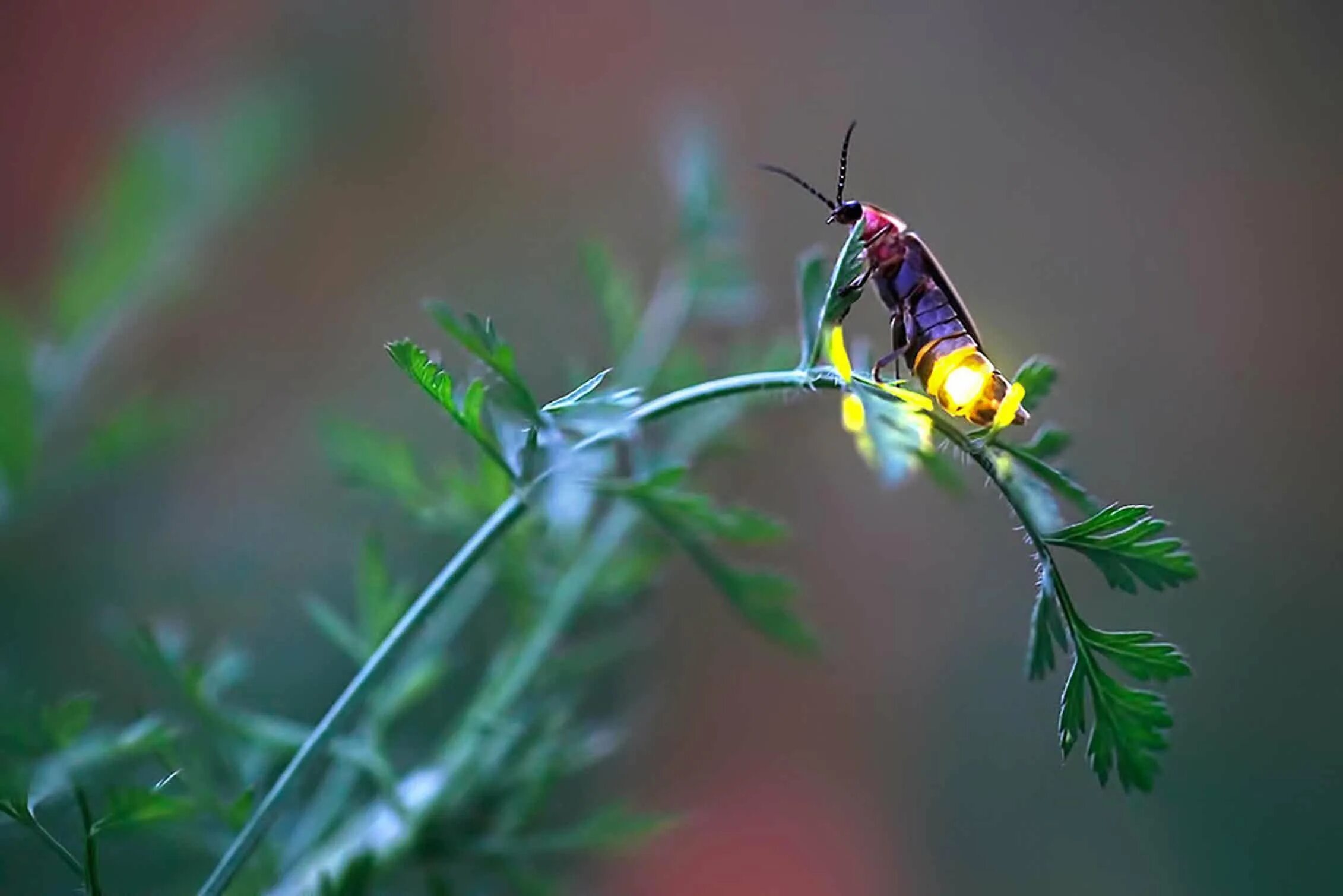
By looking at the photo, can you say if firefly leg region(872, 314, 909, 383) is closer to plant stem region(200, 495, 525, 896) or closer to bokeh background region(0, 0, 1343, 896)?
plant stem region(200, 495, 525, 896)

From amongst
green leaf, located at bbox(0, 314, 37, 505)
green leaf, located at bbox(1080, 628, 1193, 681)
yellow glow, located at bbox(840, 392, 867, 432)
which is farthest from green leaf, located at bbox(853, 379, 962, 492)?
green leaf, located at bbox(0, 314, 37, 505)

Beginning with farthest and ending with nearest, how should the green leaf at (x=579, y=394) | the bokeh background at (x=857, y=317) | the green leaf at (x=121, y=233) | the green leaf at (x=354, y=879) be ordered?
the bokeh background at (x=857, y=317)
the green leaf at (x=121, y=233)
the green leaf at (x=354, y=879)
the green leaf at (x=579, y=394)

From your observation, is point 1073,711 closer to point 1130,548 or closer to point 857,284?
point 1130,548

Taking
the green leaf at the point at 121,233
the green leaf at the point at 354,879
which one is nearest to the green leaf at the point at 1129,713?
the green leaf at the point at 354,879

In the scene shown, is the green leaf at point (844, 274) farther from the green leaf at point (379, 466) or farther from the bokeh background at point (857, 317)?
the bokeh background at point (857, 317)

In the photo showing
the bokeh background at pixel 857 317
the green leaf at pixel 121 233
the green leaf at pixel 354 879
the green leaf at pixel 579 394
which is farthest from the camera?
the bokeh background at pixel 857 317

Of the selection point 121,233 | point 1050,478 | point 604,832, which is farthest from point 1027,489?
point 121,233

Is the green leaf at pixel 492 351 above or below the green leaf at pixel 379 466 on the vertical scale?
below
